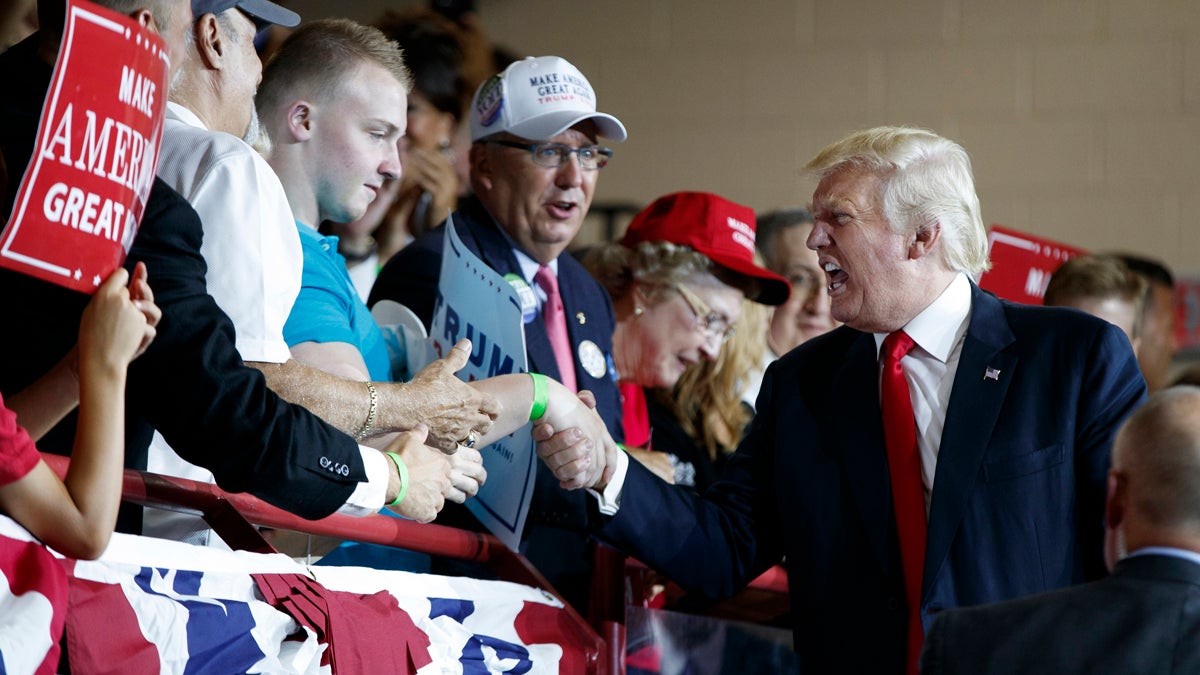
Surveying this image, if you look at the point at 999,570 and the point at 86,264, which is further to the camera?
the point at 999,570

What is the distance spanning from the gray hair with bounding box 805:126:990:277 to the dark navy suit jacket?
0.60 meters

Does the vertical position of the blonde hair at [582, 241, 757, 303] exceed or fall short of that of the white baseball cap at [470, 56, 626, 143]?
it falls short

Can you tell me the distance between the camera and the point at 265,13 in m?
2.00

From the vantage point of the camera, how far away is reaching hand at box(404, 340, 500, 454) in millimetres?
1940

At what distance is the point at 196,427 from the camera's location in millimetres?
1566

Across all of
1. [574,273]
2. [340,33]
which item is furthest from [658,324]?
[340,33]

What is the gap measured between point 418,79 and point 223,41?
2093mm

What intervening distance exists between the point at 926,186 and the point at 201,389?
4.05 feet

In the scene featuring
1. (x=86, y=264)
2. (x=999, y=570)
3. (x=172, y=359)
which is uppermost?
(x=86, y=264)

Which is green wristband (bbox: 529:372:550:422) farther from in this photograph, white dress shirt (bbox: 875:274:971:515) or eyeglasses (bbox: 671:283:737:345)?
eyeglasses (bbox: 671:283:737:345)

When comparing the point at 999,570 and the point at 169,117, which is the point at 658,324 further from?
the point at 169,117

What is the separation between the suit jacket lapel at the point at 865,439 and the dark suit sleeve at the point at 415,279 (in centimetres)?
73

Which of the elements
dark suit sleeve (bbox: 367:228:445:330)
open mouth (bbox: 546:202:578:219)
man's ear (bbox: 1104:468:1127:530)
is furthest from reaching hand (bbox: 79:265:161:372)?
open mouth (bbox: 546:202:578:219)

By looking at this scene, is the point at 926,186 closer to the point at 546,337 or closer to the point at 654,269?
the point at 546,337
